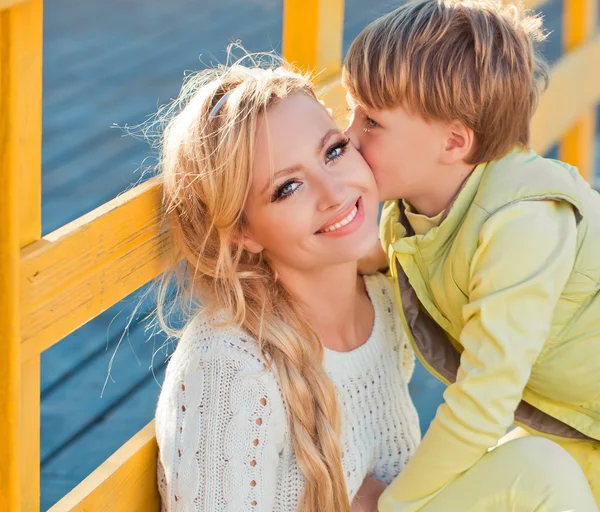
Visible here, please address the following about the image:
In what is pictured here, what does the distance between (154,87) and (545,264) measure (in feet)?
9.54

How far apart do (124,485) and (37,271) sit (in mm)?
545

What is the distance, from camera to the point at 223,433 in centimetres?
171

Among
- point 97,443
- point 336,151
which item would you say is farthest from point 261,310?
point 97,443

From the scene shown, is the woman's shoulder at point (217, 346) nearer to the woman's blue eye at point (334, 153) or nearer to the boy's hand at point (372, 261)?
the woman's blue eye at point (334, 153)

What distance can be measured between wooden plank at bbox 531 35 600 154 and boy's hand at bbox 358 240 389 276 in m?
1.18

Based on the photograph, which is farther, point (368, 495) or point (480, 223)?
point (368, 495)

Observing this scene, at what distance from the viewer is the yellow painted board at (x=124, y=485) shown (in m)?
1.65

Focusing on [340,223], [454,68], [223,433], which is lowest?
[223,433]

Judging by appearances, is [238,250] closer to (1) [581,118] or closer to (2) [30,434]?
(2) [30,434]

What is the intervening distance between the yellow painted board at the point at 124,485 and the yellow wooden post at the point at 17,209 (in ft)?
0.70

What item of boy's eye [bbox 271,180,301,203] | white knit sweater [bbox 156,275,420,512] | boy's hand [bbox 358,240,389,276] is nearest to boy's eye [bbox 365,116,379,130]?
boy's eye [bbox 271,180,301,203]

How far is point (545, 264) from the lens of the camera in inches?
66.8

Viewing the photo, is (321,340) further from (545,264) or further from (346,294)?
(545,264)

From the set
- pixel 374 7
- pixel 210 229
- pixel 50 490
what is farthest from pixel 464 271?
pixel 374 7
